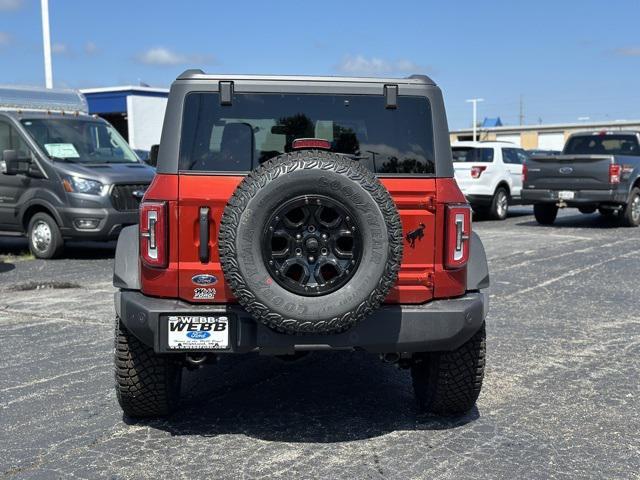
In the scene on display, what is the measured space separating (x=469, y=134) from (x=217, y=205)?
260 feet

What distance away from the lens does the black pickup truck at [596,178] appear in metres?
14.7

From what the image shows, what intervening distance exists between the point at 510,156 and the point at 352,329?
47.8 ft

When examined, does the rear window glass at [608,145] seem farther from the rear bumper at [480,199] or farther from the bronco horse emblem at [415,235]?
the bronco horse emblem at [415,235]

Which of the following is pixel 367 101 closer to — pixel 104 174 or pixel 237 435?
pixel 237 435

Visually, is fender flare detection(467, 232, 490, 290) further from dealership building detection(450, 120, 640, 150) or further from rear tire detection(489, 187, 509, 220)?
dealership building detection(450, 120, 640, 150)

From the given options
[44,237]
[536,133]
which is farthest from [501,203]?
[536,133]

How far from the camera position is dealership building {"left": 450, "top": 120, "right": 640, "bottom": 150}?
72.6 meters

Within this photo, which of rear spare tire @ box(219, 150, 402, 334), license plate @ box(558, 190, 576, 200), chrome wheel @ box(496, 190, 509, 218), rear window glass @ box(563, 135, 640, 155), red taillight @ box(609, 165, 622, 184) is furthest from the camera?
chrome wheel @ box(496, 190, 509, 218)

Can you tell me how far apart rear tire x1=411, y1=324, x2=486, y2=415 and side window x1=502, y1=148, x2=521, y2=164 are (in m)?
13.5

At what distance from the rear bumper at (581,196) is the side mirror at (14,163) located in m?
9.46

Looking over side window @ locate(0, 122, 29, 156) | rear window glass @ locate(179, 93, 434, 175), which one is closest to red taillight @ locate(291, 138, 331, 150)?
rear window glass @ locate(179, 93, 434, 175)

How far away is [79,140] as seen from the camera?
37.1 ft

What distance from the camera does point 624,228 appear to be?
1538 cm

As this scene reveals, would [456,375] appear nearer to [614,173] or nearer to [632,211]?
[614,173]
